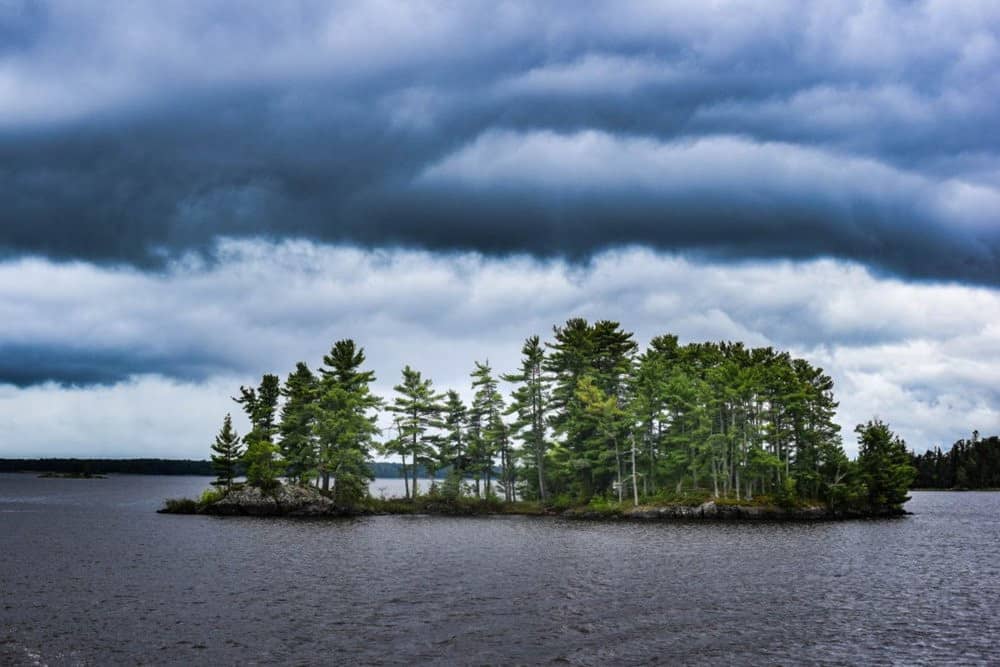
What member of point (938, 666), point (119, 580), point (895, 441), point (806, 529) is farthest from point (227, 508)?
point (895, 441)

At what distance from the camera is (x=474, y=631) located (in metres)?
29.3

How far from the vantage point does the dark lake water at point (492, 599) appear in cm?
2648

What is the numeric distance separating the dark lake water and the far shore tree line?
93.0 ft

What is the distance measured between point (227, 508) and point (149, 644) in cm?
6900

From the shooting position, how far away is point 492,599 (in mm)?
36031

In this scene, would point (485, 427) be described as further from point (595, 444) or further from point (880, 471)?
point (880, 471)

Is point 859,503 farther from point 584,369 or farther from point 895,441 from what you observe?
point 584,369

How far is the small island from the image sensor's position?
3612 inches

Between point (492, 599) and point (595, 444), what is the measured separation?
62668mm

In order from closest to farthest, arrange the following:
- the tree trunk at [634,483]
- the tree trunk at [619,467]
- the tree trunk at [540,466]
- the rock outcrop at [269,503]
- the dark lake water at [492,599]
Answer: the dark lake water at [492,599]
the rock outcrop at [269,503]
the tree trunk at [634,483]
the tree trunk at [619,467]
the tree trunk at [540,466]

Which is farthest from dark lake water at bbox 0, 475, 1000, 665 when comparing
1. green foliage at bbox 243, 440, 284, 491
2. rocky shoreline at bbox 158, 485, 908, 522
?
green foliage at bbox 243, 440, 284, 491

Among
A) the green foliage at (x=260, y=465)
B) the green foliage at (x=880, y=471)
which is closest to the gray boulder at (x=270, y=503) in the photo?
the green foliage at (x=260, y=465)

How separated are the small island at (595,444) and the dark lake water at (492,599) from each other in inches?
1041

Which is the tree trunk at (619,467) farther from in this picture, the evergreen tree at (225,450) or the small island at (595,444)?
the evergreen tree at (225,450)
